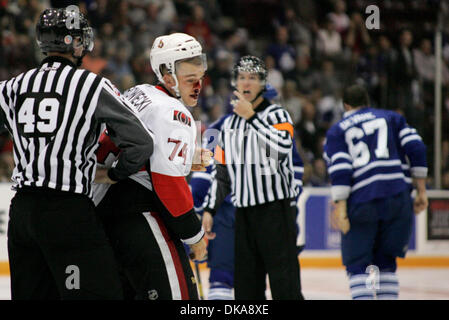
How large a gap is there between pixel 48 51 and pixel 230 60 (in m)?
7.33

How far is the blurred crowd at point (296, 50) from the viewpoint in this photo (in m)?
8.32

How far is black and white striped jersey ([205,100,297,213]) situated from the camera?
3.60m

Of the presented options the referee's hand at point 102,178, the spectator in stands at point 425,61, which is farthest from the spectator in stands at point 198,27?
the referee's hand at point 102,178

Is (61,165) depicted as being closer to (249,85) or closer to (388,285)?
(249,85)

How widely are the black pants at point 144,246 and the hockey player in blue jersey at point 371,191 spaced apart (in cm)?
203

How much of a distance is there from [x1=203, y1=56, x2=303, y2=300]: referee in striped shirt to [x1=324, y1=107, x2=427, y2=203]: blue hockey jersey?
56cm

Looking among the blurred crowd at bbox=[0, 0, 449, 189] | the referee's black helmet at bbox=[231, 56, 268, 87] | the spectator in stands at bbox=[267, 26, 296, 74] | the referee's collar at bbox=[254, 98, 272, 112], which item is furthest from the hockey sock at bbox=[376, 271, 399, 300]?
the spectator in stands at bbox=[267, 26, 296, 74]

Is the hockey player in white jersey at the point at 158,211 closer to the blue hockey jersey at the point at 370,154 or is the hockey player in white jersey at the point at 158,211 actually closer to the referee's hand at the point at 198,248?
the referee's hand at the point at 198,248

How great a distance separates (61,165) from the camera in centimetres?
221

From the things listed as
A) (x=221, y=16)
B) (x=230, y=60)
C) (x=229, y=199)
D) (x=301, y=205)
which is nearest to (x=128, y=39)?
(x=230, y=60)

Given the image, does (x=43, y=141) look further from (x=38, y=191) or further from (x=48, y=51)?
(x=48, y=51)

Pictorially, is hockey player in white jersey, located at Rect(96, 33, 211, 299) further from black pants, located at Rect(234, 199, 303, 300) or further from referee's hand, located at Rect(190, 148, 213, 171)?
black pants, located at Rect(234, 199, 303, 300)

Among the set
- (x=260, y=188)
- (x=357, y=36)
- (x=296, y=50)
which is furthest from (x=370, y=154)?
(x=296, y=50)

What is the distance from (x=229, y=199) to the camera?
4.55 metres
